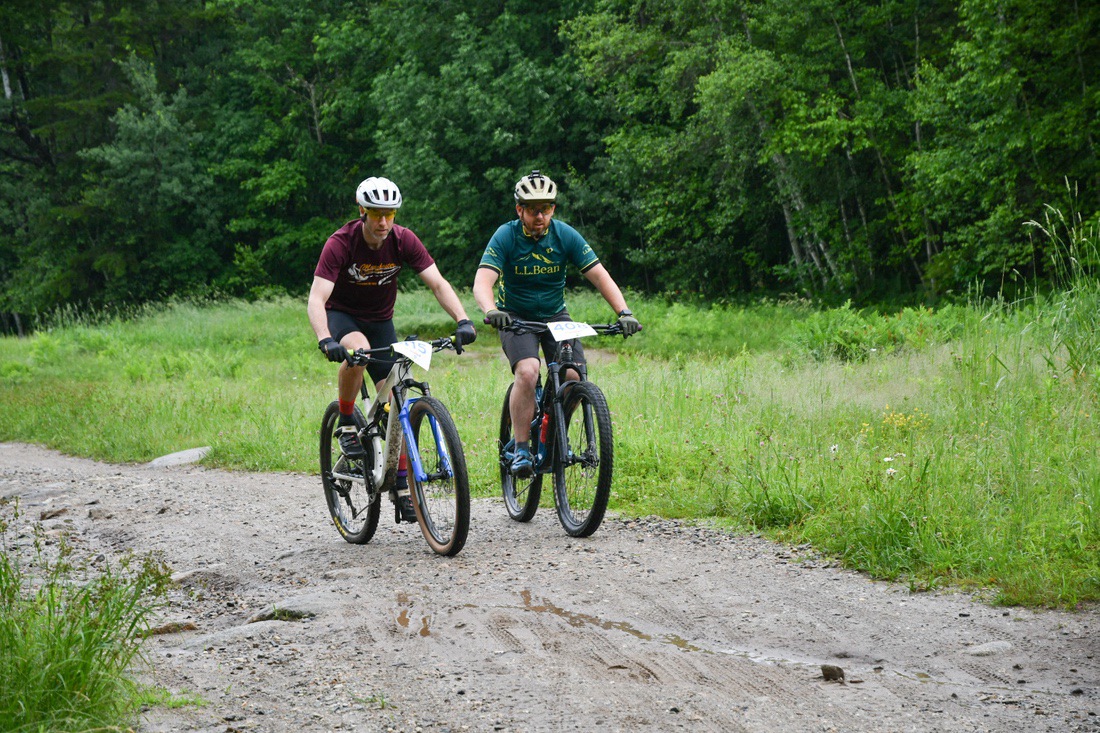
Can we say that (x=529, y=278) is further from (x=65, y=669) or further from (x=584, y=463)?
(x=65, y=669)

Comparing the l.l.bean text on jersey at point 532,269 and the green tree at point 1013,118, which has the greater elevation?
the green tree at point 1013,118

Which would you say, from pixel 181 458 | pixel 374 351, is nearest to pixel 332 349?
pixel 374 351

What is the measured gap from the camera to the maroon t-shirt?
6.39 m

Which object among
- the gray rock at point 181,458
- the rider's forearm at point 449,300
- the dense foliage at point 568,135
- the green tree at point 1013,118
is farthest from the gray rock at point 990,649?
the green tree at point 1013,118

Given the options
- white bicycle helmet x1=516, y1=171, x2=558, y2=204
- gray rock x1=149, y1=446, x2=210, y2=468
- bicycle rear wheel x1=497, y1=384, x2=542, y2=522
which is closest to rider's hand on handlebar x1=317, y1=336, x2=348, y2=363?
bicycle rear wheel x1=497, y1=384, x2=542, y2=522

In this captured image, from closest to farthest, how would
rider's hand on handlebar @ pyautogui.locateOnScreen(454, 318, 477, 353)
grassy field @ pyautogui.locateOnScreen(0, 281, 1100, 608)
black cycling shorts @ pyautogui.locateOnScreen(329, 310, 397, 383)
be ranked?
1. grassy field @ pyautogui.locateOnScreen(0, 281, 1100, 608)
2. rider's hand on handlebar @ pyautogui.locateOnScreen(454, 318, 477, 353)
3. black cycling shorts @ pyautogui.locateOnScreen(329, 310, 397, 383)

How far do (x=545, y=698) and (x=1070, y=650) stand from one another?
86.2 inches

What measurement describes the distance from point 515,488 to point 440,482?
146 centimetres

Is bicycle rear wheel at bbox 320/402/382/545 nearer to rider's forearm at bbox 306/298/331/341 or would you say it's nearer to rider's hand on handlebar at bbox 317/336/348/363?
rider's forearm at bbox 306/298/331/341

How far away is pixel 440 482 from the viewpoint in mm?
5961

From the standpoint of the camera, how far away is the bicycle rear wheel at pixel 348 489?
21.9 ft

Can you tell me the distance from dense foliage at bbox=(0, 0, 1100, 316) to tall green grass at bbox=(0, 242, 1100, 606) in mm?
1669

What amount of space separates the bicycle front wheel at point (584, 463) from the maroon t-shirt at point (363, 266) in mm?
1323

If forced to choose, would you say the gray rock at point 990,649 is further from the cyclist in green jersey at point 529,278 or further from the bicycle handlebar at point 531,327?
the cyclist in green jersey at point 529,278
